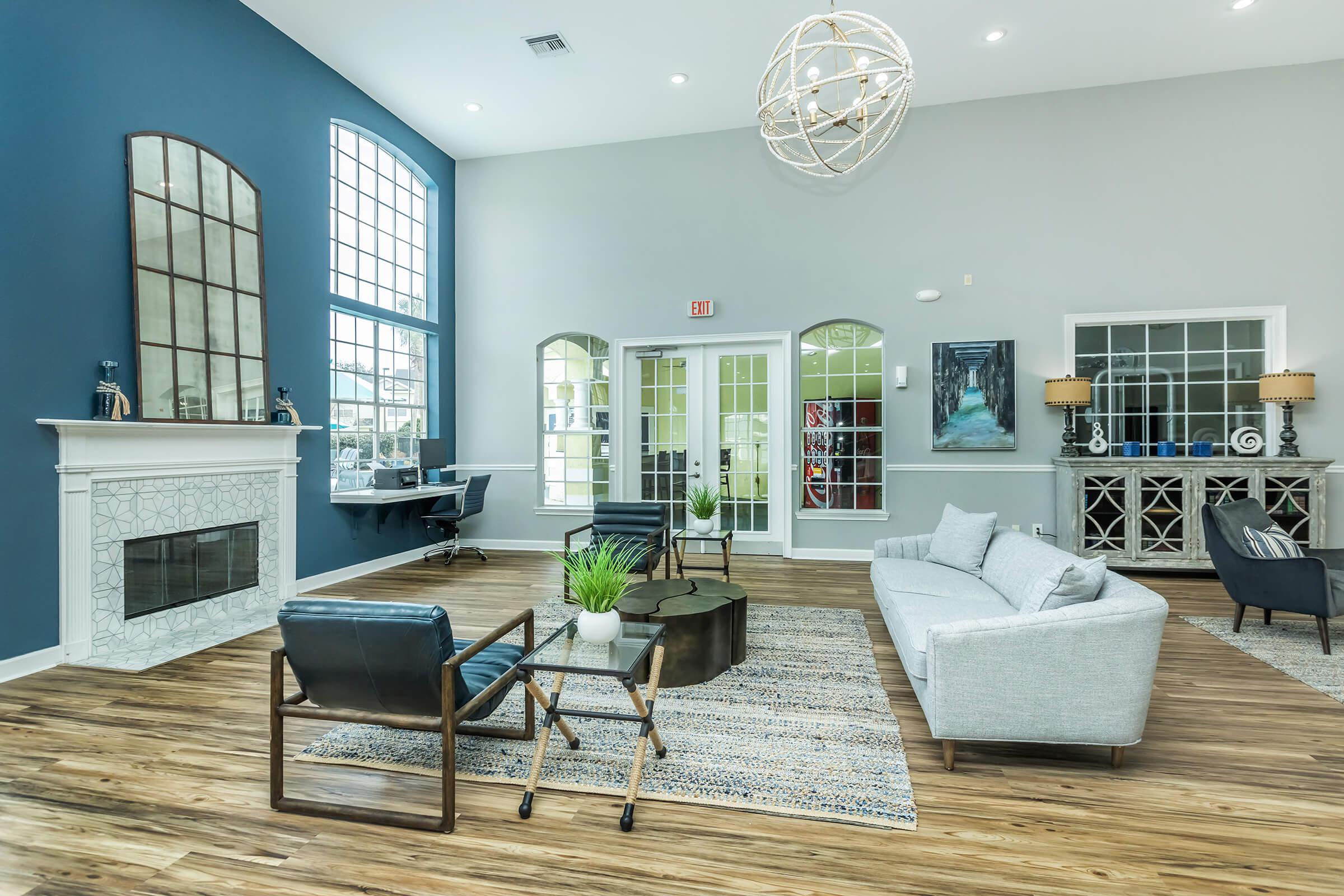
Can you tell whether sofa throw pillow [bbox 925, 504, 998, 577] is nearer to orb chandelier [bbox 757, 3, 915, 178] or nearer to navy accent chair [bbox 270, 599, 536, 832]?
orb chandelier [bbox 757, 3, 915, 178]

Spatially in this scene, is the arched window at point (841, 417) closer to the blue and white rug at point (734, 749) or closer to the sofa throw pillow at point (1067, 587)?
the blue and white rug at point (734, 749)

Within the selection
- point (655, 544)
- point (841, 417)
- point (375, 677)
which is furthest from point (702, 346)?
point (375, 677)

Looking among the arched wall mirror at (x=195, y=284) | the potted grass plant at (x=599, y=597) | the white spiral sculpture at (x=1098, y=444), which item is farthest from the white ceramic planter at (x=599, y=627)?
the white spiral sculpture at (x=1098, y=444)

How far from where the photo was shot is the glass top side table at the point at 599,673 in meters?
2.15

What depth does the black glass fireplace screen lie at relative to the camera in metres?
4.01

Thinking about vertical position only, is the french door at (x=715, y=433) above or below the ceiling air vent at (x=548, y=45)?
below

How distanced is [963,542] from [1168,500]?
275cm

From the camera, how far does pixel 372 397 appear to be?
629cm

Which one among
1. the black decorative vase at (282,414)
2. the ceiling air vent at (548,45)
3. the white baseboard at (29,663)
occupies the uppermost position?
the ceiling air vent at (548,45)

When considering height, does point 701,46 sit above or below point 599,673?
above

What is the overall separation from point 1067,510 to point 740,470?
297 cm

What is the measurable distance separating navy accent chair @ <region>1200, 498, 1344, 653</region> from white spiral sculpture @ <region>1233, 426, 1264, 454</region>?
1.66 metres

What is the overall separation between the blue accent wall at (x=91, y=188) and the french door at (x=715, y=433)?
317cm

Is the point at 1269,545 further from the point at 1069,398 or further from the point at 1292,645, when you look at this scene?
the point at 1069,398
